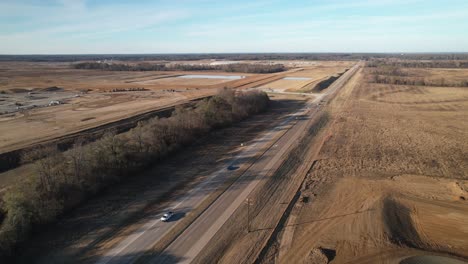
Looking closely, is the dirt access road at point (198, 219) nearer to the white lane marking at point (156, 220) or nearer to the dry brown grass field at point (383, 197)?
the white lane marking at point (156, 220)

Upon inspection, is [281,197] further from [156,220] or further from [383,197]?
[156,220]

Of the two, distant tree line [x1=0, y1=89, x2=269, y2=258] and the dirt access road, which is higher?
distant tree line [x1=0, y1=89, x2=269, y2=258]

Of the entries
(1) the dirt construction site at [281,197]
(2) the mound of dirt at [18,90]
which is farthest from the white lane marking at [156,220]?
(2) the mound of dirt at [18,90]

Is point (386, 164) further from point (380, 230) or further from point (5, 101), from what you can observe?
point (5, 101)

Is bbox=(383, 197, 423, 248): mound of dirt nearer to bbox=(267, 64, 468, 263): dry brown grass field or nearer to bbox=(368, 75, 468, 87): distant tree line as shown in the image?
bbox=(267, 64, 468, 263): dry brown grass field

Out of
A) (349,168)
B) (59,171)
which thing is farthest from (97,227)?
(349,168)

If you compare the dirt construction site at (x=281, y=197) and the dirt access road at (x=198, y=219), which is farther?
the dirt construction site at (x=281, y=197)

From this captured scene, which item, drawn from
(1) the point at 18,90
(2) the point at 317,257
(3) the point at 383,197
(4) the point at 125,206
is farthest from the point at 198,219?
(1) the point at 18,90

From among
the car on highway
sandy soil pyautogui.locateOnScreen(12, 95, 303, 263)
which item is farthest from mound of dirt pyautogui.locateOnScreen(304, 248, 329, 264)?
sandy soil pyautogui.locateOnScreen(12, 95, 303, 263)
